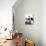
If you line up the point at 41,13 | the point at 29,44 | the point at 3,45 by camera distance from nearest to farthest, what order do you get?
the point at 3,45
the point at 29,44
the point at 41,13

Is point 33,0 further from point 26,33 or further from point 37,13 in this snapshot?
point 26,33

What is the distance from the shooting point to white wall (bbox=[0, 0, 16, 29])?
432 cm

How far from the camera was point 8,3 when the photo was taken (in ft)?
14.2

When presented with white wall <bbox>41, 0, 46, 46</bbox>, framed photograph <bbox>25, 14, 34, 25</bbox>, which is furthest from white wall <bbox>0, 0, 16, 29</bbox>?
white wall <bbox>41, 0, 46, 46</bbox>

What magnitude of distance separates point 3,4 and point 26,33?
1.95 meters

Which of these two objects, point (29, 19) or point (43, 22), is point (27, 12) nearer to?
point (29, 19)

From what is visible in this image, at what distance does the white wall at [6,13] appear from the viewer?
170 inches

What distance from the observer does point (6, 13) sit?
4.36 m

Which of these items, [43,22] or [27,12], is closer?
[43,22]

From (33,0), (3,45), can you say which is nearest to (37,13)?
(33,0)

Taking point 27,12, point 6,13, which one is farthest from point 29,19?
point 6,13

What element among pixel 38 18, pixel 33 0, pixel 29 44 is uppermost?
pixel 33 0

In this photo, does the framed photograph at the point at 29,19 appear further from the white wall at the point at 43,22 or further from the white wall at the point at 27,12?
the white wall at the point at 43,22

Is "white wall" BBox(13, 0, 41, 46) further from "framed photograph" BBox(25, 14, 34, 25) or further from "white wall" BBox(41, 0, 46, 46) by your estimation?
"white wall" BBox(41, 0, 46, 46)
